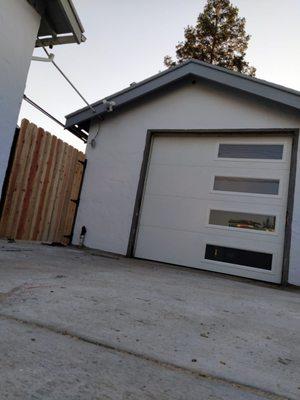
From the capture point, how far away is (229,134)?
21.1 ft

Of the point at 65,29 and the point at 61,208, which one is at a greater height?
the point at 65,29

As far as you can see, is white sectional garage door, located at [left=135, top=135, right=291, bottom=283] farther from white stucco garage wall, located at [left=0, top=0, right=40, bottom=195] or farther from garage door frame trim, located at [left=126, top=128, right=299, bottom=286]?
white stucco garage wall, located at [left=0, top=0, right=40, bottom=195]

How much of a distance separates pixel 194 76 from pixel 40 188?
402 centimetres

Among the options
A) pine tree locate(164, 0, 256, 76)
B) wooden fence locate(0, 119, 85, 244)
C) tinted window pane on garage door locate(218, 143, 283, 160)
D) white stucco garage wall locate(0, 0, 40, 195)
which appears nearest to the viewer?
white stucco garage wall locate(0, 0, 40, 195)

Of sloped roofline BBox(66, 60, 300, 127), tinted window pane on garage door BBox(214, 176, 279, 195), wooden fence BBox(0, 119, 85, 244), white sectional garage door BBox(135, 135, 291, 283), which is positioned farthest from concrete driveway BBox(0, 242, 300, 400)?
sloped roofline BBox(66, 60, 300, 127)

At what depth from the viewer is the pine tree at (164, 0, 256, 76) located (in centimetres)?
1407

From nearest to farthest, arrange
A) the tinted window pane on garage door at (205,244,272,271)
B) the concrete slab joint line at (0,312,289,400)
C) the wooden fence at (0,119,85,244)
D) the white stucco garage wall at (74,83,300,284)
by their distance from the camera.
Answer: the concrete slab joint line at (0,312,289,400), the wooden fence at (0,119,85,244), the tinted window pane on garage door at (205,244,272,271), the white stucco garage wall at (74,83,300,284)

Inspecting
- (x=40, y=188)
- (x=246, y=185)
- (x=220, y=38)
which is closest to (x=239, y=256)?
(x=246, y=185)

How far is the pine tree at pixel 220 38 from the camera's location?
14.1m

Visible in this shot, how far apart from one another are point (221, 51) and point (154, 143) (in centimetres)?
944

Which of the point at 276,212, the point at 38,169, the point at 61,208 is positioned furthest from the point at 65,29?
the point at 276,212

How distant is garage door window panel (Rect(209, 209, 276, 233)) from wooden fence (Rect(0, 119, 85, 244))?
3.08 meters

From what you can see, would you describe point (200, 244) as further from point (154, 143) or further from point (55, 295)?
point (55, 295)

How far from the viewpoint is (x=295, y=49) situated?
7.27 m
